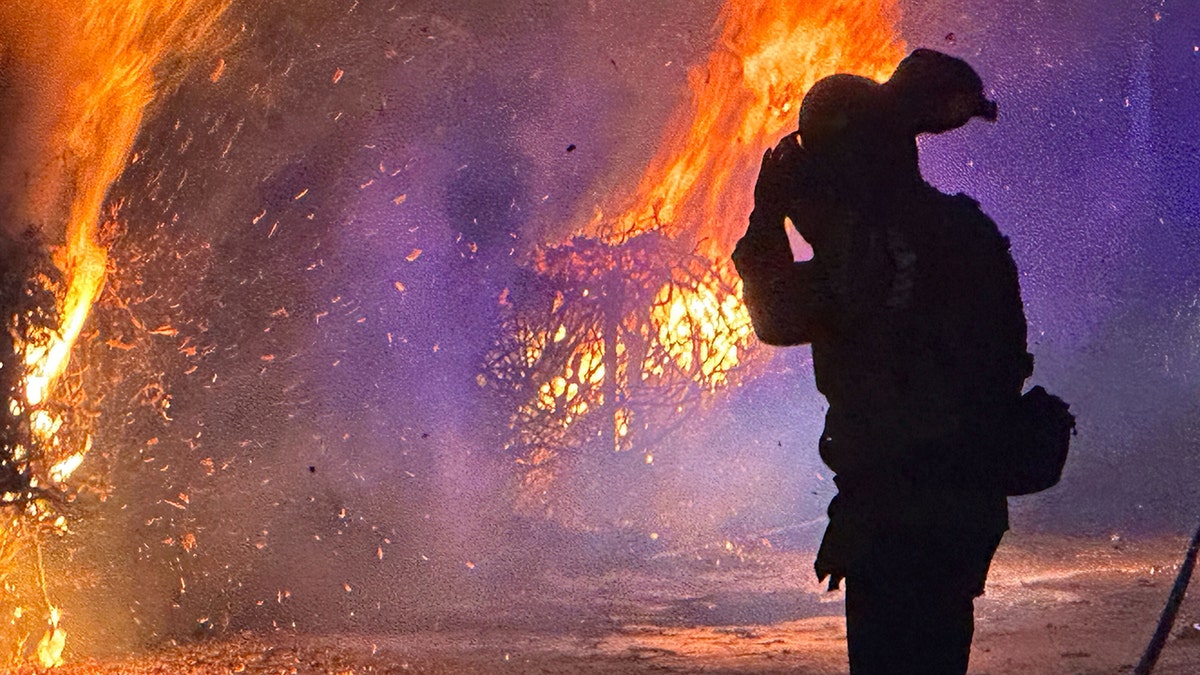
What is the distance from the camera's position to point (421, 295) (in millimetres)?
6344

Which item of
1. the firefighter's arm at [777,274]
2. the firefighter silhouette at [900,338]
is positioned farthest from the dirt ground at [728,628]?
the firefighter's arm at [777,274]

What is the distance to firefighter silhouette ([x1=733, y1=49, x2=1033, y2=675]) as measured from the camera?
2125 mm

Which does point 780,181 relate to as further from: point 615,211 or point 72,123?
point 615,211

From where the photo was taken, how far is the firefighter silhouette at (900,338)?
83.7 inches

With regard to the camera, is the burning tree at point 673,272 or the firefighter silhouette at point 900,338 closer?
the firefighter silhouette at point 900,338

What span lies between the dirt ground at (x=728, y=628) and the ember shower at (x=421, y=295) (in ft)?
1.01

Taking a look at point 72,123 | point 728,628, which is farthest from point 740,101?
point 72,123

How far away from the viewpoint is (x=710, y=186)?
6.73 m

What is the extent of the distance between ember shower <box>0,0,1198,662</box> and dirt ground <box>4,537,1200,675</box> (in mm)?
307

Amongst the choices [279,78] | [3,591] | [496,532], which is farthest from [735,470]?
[3,591]

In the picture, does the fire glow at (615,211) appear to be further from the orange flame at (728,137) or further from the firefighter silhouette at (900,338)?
the firefighter silhouette at (900,338)

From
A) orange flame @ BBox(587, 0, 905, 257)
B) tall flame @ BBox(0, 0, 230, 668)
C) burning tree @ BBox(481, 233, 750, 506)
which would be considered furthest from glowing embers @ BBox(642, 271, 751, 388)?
tall flame @ BBox(0, 0, 230, 668)

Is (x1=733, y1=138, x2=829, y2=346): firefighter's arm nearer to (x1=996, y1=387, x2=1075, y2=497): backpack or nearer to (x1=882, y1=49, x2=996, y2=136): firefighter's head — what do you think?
(x1=882, y1=49, x2=996, y2=136): firefighter's head

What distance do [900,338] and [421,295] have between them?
14.9ft
